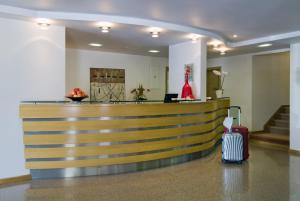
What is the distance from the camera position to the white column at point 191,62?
634 cm

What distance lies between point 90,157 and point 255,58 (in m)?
6.33

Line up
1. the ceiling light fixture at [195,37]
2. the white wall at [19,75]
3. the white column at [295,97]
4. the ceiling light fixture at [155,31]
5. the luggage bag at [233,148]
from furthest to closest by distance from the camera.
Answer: the white column at [295,97] → the ceiling light fixture at [195,37] → the luggage bag at [233,148] → the ceiling light fixture at [155,31] → the white wall at [19,75]

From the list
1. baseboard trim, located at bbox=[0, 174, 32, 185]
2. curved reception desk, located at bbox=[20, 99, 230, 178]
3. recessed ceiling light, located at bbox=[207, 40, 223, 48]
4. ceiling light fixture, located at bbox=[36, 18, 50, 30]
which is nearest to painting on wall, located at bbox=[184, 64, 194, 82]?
recessed ceiling light, located at bbox=[207, 40, 223, 48]

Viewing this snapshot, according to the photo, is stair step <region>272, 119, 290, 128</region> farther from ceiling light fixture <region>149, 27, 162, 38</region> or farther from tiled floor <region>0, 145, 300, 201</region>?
ceiling light fixture <region>149, 27, 162, 38</region>

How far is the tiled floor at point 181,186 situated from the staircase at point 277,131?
2.48 m

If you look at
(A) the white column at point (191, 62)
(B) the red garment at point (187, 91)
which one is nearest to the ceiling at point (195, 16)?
(A) the white column at point (191, 62)

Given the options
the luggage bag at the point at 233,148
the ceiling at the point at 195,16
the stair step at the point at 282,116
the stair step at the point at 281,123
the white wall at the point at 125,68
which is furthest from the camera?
the stair step at the point at 282,116

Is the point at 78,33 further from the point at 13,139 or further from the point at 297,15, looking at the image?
the point at 297,15

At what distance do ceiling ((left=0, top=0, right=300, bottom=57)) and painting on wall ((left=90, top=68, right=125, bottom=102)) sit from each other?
5.45ft

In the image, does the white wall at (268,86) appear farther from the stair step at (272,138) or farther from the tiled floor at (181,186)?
the tiled floor at (181,186)

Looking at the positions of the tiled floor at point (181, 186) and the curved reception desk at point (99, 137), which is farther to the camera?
the curved reception desk at point (99, 137)

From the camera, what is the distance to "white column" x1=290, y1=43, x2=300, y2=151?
21.8 feet

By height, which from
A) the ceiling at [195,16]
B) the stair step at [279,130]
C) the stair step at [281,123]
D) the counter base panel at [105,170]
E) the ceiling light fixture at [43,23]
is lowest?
the counter base panel at [105,170]

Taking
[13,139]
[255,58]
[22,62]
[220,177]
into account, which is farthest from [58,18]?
[255,58]
